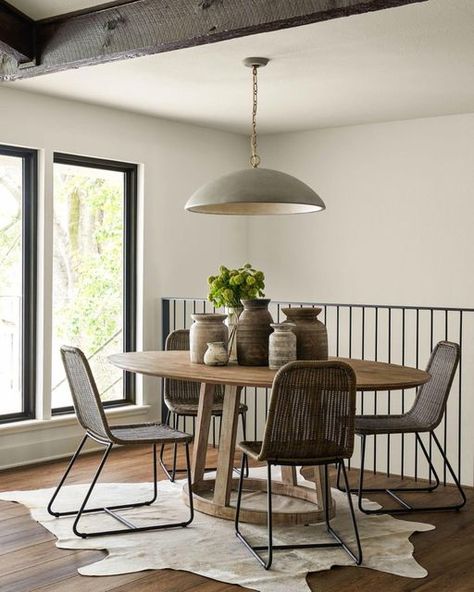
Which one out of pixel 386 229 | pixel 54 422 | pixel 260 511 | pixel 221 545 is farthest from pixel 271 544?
pixel 386 229

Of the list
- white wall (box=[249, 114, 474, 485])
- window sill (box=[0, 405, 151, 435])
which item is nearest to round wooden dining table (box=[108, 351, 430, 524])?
window sill (box=[0, 405, 151, 435])

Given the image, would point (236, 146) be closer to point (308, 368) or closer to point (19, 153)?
point (19, 153)

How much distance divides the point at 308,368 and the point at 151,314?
122 inches

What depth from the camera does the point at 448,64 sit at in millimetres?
4754

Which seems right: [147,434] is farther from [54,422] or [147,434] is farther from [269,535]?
[54,422]

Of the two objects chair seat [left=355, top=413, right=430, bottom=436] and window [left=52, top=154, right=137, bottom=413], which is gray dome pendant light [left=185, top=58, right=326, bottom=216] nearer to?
A: chair seat [left=355, top=413, right=430, bottom=436]

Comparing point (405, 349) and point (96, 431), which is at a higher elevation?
point (405, 349)

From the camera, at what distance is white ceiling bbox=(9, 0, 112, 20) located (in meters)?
4.07

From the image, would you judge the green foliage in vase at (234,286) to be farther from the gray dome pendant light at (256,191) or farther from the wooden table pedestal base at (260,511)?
the wooden table pedestal base at (260,511)

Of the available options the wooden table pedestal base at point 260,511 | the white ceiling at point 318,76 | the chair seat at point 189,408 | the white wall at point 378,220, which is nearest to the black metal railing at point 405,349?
the white wall at point 378,220

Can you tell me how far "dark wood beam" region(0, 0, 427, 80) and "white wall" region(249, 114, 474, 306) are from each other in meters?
3.11

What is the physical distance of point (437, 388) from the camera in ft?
14.3

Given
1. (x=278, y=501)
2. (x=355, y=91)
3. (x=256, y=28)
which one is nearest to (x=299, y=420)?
(x=278, y=501)

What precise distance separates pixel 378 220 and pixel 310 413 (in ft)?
11.4
